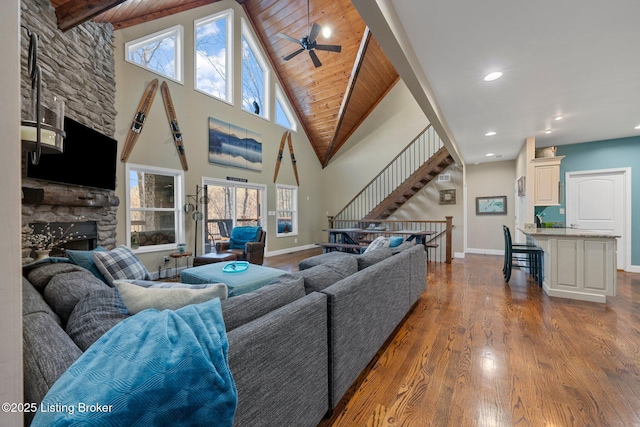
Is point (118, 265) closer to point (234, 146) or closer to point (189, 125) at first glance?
point (189, 125)

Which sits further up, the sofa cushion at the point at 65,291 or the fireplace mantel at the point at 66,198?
the fireplace mantel at the point at 66,198

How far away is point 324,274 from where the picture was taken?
5.75 feet

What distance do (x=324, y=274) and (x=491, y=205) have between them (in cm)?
695

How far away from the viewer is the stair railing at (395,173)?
7.06 metres

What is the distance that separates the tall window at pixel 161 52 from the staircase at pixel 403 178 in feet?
17.8

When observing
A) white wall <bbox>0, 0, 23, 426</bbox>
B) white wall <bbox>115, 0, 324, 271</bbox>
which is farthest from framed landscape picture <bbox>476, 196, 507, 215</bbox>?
white wall <bbox>0, 0, 23, 426</bbox>

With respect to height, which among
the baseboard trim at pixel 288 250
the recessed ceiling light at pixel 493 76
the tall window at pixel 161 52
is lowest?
the baseboard trim at pixel 288 250

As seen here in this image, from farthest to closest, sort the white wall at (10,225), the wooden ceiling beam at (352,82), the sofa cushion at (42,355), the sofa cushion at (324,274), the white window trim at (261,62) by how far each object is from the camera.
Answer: the white window trim at (261,62), the wooden ceiling beam at (352,82), the sofa cushion at (324,274), the sofa cushion at (42,355), the white wall at (10,225)

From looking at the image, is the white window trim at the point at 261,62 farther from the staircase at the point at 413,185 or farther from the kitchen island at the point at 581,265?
the kitchen island at the point at 581,265

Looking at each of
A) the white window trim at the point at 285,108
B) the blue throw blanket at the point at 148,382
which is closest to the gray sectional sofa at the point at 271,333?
the blue throw blanket at the point at 148,382

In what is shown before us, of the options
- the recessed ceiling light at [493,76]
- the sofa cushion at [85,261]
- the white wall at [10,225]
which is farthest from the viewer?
the recessed ceiling light at [493,76]

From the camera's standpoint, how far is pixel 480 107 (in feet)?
11.5

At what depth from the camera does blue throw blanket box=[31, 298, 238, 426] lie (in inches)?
22.4

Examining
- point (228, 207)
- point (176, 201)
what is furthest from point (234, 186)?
point (176, 201)
